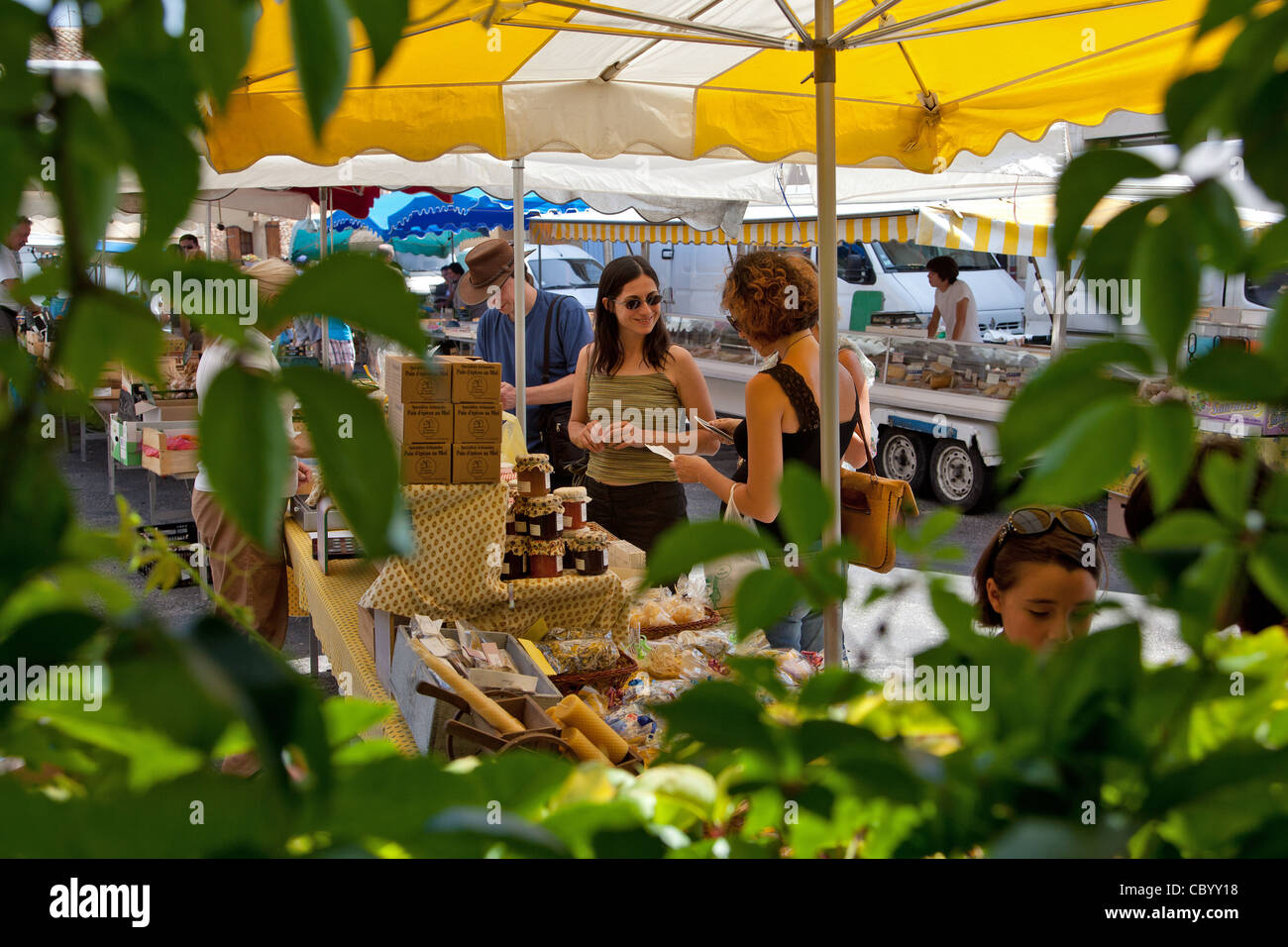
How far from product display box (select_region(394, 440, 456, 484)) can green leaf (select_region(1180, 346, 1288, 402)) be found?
3004 millimetres

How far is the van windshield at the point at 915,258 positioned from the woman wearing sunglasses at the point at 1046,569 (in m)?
10.1

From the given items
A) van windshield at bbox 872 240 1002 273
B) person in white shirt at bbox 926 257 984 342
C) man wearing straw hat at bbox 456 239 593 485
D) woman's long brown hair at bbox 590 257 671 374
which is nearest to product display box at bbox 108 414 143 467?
man wearing straw hat at bbox 456 239 593 485

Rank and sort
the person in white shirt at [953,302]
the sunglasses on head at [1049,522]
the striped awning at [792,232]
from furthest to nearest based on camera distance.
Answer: the striped awning at [792,232], the person in white shirt at [953,302], the sunglasses on head at [1049,522]

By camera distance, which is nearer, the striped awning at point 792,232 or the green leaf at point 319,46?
the green leaf at point 319,46

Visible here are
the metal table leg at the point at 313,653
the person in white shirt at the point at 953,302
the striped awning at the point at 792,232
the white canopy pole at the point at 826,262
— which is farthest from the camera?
the striped awning at the point at 792,232

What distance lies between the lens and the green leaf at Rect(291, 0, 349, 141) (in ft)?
1.11

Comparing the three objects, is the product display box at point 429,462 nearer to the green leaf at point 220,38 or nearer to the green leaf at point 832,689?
the green leaf at point 832,689

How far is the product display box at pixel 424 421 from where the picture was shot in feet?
10.9

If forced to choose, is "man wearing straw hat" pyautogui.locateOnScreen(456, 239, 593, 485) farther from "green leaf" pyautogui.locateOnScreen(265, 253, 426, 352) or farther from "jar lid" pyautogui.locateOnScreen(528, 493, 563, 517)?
"green leaf" pyautogui.locateOnScreen(265, 253, 426, 352)

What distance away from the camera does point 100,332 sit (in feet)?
1.21

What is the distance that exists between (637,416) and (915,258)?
908cm

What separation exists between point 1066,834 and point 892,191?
772 cm

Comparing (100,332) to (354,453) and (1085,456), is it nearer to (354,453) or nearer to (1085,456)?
(354,453)

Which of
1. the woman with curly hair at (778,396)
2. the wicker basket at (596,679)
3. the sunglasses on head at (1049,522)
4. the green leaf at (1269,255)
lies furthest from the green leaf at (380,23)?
the woman with curly hair at (778,396)
